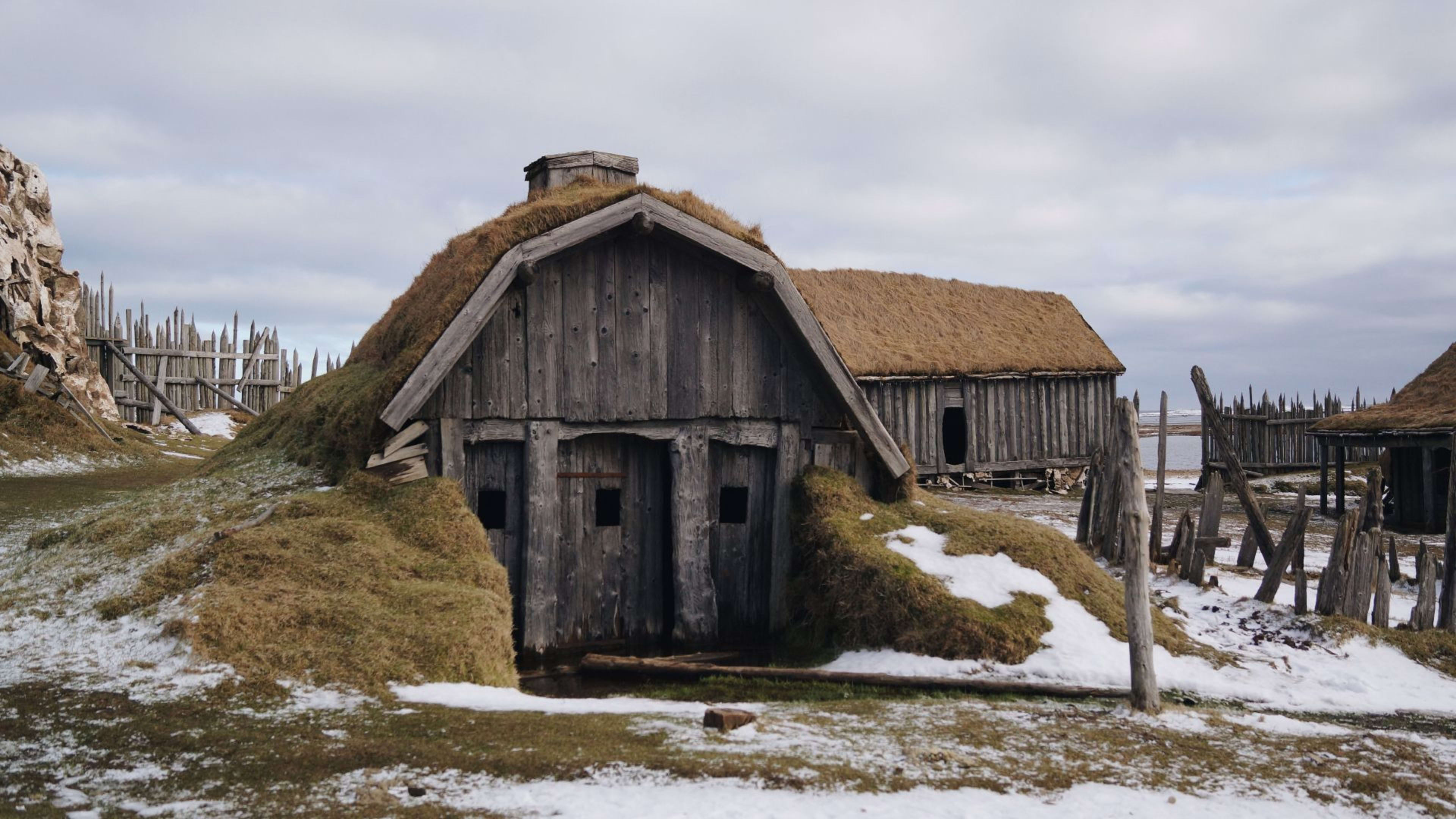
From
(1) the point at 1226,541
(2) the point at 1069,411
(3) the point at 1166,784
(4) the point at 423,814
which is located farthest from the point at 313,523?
(2) the point at 1069,411

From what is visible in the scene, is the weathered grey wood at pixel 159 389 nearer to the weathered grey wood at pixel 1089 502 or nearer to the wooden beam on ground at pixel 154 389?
the wooden beam on ground at pixel 154 389

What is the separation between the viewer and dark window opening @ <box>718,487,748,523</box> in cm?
1243

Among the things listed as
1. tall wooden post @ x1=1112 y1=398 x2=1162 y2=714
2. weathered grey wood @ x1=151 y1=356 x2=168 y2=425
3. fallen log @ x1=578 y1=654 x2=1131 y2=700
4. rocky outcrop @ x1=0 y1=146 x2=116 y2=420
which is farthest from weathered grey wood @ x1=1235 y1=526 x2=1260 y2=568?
weathered grey wood @ x1=151 y1=356 x2=168 y2=425

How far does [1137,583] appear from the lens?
28.0 ft

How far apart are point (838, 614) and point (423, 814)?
19.8 ft

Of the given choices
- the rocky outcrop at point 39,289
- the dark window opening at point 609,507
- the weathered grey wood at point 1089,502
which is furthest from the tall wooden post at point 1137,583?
the rocky outcrop at point 39,289

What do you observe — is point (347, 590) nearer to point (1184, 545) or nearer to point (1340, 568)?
point (1340, 568)

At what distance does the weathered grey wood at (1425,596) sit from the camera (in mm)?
11430

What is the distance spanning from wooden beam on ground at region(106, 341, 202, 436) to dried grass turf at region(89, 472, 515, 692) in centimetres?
2181

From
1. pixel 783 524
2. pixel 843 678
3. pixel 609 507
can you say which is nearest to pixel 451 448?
pixel 609 507

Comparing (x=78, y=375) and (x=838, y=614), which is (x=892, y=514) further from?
(x=78, y=375)

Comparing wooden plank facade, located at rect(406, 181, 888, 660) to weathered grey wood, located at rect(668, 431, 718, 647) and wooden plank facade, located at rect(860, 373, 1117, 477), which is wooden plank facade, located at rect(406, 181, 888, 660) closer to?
weathered grey wood, located at rect(668, 431, 718, 647)

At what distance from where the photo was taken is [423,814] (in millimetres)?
5238

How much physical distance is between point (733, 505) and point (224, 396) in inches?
1052
